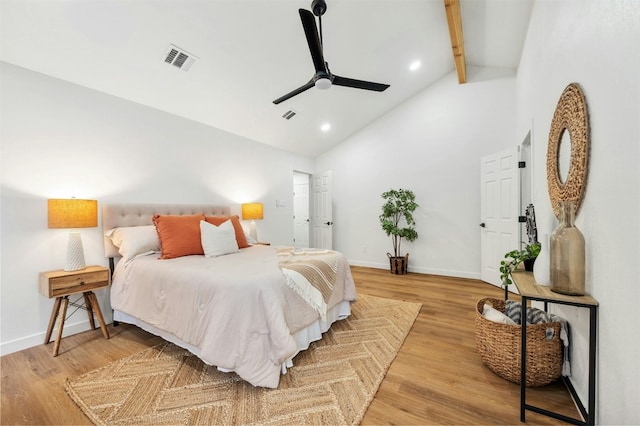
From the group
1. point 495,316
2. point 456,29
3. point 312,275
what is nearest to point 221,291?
point 312,275

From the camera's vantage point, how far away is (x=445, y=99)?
4637 millimetres

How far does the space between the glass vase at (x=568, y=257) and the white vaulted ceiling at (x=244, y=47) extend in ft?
8.84

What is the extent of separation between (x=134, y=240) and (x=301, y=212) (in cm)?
452

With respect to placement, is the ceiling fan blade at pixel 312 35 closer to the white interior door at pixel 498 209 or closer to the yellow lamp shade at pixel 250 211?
Answer: the yellow lamp shade at pixel 250 211

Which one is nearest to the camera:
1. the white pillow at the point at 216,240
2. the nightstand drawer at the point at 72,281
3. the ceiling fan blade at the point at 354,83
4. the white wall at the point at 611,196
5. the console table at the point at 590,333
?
the white wall at the point at 611,196

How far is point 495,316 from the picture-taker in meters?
1.93

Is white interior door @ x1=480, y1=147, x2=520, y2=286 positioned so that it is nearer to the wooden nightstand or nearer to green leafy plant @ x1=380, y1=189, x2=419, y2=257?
green leafy plant @ x1=380, y1=189, x2=419, y2=257

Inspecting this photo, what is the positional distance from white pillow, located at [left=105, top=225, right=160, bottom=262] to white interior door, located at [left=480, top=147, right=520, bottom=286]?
4.41m

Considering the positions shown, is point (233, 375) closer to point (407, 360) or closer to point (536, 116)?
point (407, 360)

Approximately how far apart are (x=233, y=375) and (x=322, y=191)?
4453mm

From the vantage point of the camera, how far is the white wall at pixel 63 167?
7.27 feet

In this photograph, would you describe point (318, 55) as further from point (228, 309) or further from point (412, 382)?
point (412, 382)

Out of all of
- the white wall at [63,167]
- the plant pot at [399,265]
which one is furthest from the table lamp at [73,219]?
the plant pot at [399,265]

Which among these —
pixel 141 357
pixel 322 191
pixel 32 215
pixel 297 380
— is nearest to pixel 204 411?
pixel 297 380
